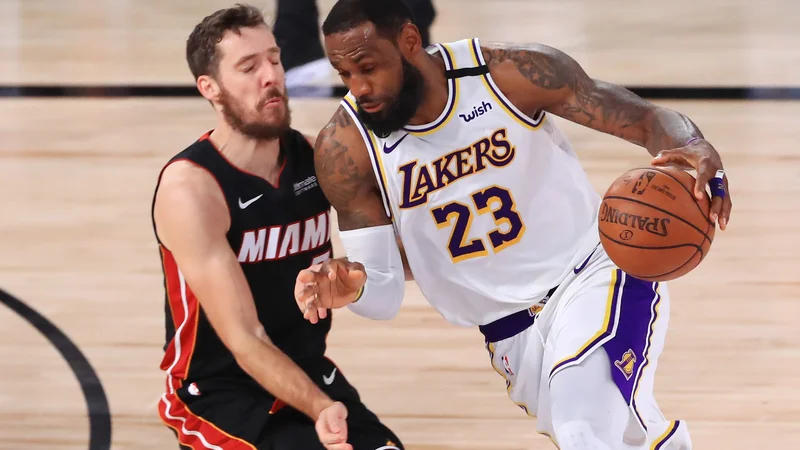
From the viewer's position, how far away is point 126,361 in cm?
477

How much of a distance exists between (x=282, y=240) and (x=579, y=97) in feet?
3.40

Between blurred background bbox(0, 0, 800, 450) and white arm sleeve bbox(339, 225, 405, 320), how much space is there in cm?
96

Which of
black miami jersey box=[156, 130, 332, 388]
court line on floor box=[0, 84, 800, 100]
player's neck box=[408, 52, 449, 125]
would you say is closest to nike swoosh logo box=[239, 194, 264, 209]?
black miami jersey box=[156, 130, 332, 388]

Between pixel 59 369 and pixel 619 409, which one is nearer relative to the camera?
pixel 619 409

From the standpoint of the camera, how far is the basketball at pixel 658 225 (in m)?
3.13

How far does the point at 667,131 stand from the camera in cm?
337

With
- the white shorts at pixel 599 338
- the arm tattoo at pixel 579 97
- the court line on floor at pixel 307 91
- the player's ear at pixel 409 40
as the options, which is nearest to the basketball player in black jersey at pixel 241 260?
the player's ear at pixel 409 40

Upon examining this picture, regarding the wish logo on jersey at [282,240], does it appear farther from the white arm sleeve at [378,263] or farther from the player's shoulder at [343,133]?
the player's shoulder at [343,133]

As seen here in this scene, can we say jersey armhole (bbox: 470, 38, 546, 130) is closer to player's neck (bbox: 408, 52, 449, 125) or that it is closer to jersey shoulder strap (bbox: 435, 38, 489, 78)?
jersey shoulder strap (bbox: 435, 38, 489, 78)

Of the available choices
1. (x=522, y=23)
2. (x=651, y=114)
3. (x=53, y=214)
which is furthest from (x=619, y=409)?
(x=522, y=23)

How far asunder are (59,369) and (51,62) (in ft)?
15.1

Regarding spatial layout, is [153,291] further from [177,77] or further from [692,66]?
[692,66]

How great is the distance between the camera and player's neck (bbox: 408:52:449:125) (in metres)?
3.43

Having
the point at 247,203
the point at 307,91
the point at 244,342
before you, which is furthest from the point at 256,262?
the point at 307,91
